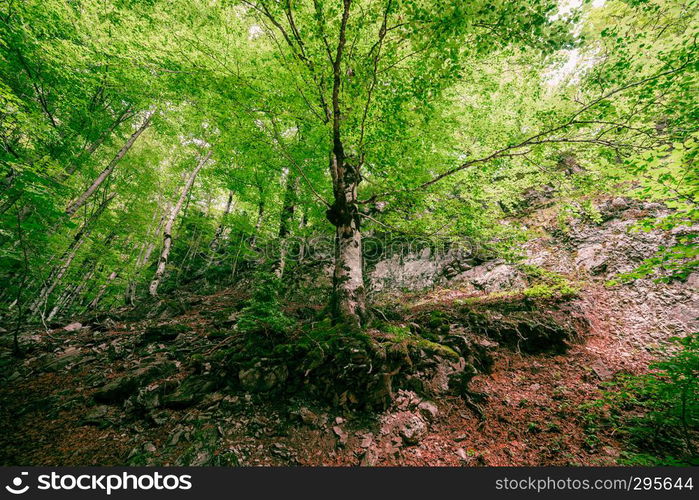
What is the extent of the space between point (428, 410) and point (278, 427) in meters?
2.44

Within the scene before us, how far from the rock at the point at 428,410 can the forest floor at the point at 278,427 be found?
0.04m

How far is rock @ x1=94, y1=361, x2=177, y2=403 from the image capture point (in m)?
3.77

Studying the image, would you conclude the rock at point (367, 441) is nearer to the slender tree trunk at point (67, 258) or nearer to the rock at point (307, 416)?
the rock at point (307, 416)

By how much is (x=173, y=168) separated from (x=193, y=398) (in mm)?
16460

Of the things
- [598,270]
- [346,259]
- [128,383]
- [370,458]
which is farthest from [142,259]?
[598,270]

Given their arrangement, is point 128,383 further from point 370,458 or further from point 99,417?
point 370,458

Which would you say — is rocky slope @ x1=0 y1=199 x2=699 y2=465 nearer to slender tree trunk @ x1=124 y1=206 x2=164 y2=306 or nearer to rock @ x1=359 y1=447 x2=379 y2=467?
rock @ x1=359 y1=447 x2=379 y2=467

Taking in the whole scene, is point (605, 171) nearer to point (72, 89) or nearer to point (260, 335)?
point (260, 335)

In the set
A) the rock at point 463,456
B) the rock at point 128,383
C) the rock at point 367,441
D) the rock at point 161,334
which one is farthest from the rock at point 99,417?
the rock at point 463,456

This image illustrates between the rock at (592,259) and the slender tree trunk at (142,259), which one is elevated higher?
the slender tree trunk at (142,259)

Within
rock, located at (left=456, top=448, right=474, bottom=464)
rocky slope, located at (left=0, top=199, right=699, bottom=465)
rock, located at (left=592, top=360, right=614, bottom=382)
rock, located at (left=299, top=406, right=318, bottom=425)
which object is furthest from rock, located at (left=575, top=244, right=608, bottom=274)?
rock, located at (left=299, top=406, right=318, bottom=425)

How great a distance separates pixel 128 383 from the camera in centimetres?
390

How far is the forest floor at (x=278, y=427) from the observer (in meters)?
3.01

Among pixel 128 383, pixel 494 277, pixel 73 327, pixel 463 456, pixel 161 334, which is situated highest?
pixel 494 277
